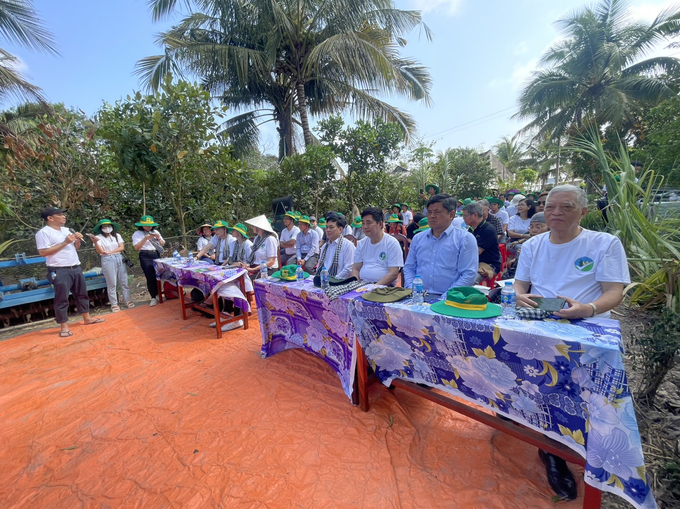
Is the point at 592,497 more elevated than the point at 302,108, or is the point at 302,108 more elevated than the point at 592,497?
the point at 302,108

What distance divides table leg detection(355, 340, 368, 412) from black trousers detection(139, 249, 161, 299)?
18.4ft

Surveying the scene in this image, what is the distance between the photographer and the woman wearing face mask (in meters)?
5.72

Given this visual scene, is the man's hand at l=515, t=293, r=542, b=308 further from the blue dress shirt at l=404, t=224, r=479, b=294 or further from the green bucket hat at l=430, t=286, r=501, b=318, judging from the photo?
the blue dress shirt at l=404, t=224, r=479, b=294

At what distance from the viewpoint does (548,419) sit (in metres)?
1.67

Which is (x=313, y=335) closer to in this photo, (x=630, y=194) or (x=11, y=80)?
(x=630, y=194)

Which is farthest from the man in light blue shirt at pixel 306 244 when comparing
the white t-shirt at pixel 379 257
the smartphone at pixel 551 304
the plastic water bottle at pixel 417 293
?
the smartphone at pixel 551 304

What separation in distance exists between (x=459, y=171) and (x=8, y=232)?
62.6 ft

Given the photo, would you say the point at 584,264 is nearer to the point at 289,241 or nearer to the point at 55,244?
the point at 289,241

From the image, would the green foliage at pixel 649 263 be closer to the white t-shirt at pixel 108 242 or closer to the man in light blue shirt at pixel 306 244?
the man in light blue shirt at pixel 306 244

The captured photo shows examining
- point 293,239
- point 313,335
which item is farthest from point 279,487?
point 293,239

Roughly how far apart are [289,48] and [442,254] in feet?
39.1

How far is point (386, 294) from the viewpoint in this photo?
2451mm

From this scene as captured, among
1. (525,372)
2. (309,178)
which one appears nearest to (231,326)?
(525,372)

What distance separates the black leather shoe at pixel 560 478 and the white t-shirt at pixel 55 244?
6.48 meters
